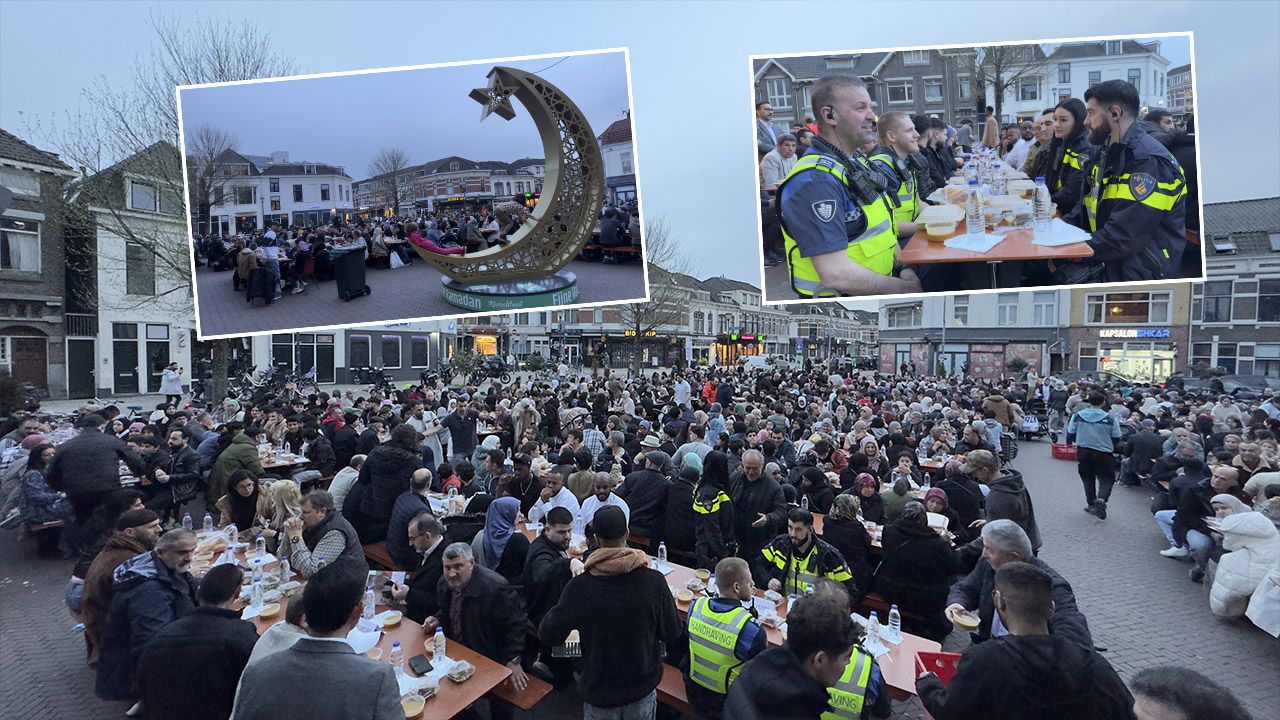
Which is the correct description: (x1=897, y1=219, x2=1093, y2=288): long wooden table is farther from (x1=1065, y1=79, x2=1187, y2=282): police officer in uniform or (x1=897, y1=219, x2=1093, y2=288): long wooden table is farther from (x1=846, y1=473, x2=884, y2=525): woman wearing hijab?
(x1=846, y1=473, x2=884, y2=525): woman wearing hijab

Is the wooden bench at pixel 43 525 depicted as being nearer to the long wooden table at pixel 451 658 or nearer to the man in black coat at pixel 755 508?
the long wooden table at pixel 451 658

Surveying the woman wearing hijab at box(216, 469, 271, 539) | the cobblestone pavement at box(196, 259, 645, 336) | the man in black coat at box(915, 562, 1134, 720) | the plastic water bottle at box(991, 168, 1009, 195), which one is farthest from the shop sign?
the woman wearing hijab at box(216, 469, 271, 539)

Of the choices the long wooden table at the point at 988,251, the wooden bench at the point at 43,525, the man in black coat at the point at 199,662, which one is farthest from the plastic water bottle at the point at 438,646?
the long wooden table at the point at 988,251

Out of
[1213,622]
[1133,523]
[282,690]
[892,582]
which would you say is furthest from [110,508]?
[1133,523]

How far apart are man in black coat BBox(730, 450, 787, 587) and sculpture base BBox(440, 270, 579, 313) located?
3.03 meters

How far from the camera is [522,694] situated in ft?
11.3

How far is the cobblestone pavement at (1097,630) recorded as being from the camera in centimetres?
422

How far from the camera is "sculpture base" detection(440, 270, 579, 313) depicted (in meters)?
6.54

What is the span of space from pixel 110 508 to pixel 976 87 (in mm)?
12424

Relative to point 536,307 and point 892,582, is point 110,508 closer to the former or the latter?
point 536,307

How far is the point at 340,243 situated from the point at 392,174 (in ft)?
3.16

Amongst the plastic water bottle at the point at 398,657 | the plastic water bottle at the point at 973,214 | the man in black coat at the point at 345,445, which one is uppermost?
the plastic water bottle at the point at 973,214

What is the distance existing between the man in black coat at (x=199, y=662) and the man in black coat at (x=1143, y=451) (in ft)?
42.0

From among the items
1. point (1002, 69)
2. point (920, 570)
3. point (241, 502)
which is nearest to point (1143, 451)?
point (1002, 69)
